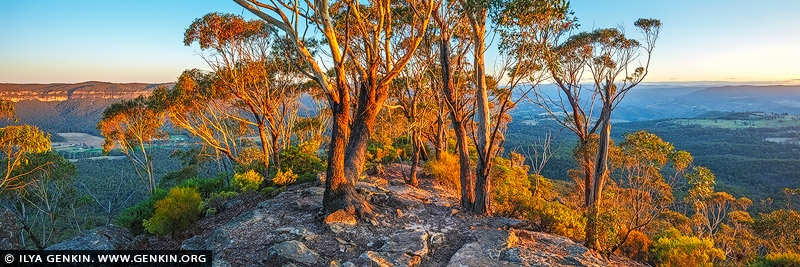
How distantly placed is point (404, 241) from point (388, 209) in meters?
1.63

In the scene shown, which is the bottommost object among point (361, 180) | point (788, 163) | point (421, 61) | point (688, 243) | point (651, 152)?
point (788, 163)

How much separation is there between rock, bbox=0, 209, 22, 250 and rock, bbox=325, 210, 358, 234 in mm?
17695

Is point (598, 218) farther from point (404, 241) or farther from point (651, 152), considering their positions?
point (404, 241)

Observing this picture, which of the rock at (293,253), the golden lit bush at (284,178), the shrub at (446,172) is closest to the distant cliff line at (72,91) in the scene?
the golden lit bush at (284,178)

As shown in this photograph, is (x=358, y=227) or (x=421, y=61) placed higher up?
(x=421, y=61)

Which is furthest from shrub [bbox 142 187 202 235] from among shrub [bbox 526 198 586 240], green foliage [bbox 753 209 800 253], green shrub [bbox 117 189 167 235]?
green foliage [bbox 753 209 800 253]

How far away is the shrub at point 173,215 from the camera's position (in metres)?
7.00

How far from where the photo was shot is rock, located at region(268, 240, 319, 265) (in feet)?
15.5

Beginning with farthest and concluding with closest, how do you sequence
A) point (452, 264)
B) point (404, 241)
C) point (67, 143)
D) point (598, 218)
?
point (67, 143), point (598, 218), point (404, 241), point (452, 264)

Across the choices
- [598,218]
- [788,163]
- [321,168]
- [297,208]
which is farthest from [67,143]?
[788,163]

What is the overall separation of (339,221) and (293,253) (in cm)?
134

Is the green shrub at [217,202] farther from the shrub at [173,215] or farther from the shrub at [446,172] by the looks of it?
the shrub at [446,172]

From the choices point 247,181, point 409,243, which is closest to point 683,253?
point 409,243

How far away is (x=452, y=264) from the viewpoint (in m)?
4.89
